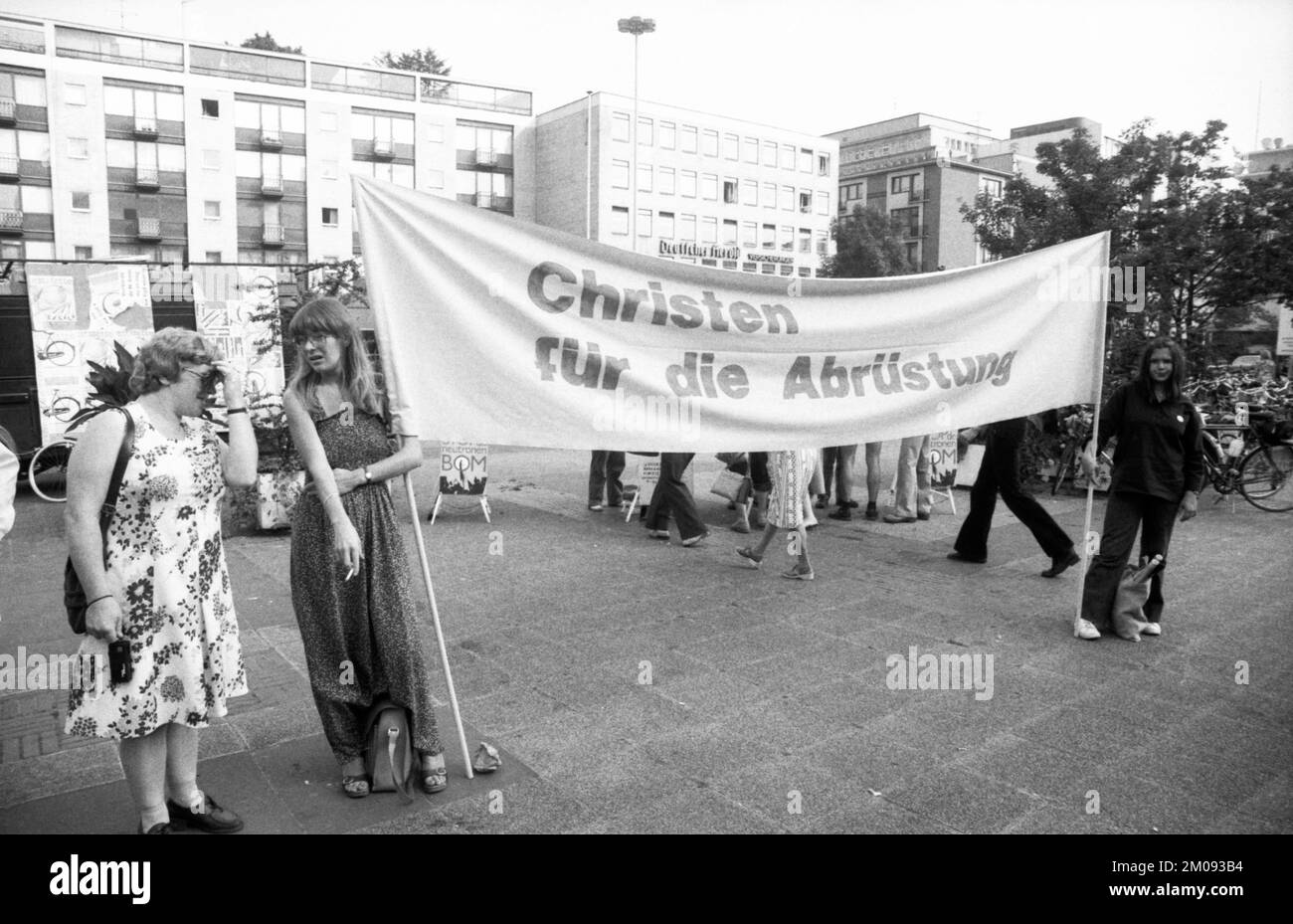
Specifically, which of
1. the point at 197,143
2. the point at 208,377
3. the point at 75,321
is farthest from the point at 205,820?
the point at 197,143

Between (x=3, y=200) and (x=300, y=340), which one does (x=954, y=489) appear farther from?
(x=3, y=200)

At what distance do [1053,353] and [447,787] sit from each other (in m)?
4.32

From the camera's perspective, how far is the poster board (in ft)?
40.7

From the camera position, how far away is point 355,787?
3736 millimetres

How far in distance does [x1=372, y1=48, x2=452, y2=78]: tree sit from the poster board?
6651cm

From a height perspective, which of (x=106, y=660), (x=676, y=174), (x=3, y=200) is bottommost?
(x=106, y=660)

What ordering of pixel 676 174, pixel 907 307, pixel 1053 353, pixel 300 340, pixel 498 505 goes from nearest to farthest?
pixel 300 340 → pixel 907 307 → pixel 1053 353 → pixel 498 505 → pixel 676 174

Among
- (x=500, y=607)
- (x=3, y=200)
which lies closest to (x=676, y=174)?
(x=3, y=200)

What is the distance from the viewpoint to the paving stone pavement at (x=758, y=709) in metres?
3.66

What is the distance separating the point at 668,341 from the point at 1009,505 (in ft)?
15.6

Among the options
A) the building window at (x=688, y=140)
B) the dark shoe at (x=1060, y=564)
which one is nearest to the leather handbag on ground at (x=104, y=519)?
the dark shoe at (x=1060, y=564)

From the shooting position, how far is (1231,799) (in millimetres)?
3768

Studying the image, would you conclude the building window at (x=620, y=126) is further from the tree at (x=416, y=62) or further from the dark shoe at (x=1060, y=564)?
the dark shoe at (x=1060, y=564)

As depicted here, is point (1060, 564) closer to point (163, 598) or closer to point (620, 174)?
point (163, 598)
